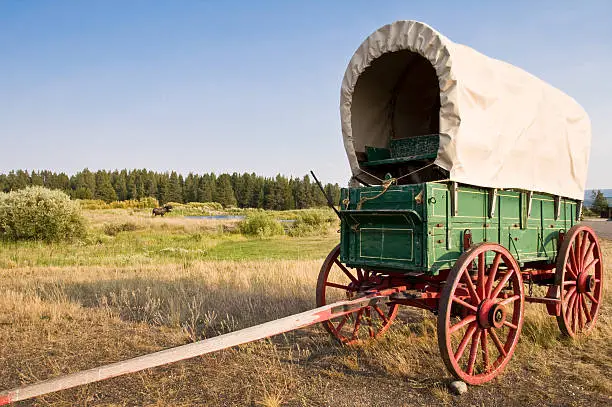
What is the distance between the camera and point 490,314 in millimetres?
4465

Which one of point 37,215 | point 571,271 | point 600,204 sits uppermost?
point 600,204

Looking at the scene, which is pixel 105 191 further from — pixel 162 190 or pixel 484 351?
pixel 484 351

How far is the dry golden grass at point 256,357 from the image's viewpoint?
416 cm

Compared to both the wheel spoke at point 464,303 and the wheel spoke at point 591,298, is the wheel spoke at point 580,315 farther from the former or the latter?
the wheel spoke at point 464,303

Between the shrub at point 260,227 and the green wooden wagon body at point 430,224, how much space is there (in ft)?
73.4

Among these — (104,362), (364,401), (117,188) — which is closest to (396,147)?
(364,401)

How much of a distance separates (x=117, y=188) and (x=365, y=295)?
107937 millimetres

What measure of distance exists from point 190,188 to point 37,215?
299 ft

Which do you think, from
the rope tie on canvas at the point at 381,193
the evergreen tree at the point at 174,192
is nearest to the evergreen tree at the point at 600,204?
the rope tie on canvas at the point at 381,193

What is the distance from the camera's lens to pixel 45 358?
520cm

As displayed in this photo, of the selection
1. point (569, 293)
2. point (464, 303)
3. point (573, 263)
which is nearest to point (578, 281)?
point (573, 263)

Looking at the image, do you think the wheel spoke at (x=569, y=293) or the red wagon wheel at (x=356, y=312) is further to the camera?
the wheel spoke at (x=569, y=293)

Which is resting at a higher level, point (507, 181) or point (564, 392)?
point (507, 181)

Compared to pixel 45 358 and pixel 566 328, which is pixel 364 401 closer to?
pixel 566 328
